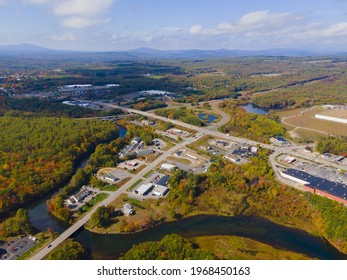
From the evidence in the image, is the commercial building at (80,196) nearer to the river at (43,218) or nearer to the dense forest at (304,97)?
the river at (43,218)

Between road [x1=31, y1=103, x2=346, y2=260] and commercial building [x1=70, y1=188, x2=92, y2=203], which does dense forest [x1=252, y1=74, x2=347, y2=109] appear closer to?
road [x1=31, y1=103, x2=346, y2=260]

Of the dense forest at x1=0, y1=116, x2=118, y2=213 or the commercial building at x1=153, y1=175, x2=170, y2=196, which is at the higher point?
the dense forest at x1=0, y1=116, x2=118, y2=213

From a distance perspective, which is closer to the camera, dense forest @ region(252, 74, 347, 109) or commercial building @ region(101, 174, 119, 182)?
commercial building @ region(101, 174, 119, 182)

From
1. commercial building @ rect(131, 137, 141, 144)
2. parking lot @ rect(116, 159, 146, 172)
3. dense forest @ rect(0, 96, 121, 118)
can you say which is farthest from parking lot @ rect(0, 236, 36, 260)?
dense forest @ rect(0, 96, 121, 118)

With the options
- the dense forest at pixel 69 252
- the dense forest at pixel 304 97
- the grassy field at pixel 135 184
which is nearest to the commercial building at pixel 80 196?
the grassy field at pixel 135 184

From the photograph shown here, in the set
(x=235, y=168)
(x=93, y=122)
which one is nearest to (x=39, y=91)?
(x=93, y=122)

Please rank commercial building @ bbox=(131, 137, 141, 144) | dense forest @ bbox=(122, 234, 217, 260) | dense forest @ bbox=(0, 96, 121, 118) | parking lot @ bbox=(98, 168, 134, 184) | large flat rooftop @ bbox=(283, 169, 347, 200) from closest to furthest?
dense forest @ bbox=(122, 234, 217, 260) < large flat rooftop @ bbox=(283, 169, 347, 200) < parking lot @ bbox=(98, 168, 134, 184) < commercial building @ bbox=(131, 137, 141, 144) < dense forest @ bbox=(0, 96, 121, 118)

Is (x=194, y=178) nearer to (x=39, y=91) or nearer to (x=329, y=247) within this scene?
(x=329, y=247)
